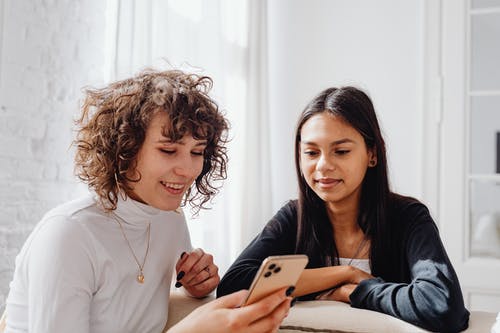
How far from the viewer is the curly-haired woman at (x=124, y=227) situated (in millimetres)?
1045

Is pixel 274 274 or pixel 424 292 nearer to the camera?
pixel 274 274

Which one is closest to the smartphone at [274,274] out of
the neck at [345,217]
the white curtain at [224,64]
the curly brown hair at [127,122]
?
the curly brown hair at [127,122]

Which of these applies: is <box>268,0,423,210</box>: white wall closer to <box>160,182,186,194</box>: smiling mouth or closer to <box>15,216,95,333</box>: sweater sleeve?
<box>160,182,186,194</box>: smiling mouth

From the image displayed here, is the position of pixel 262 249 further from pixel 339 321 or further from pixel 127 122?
pixel 127 122

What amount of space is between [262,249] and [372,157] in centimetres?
40

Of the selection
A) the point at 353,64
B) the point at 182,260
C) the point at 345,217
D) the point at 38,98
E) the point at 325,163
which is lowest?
the point at 182,260

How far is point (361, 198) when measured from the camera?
1.70m

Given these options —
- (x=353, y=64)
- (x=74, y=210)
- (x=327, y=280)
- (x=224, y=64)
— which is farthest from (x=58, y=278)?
(x=353, y=64)

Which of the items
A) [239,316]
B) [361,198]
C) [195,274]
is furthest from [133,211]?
[361,198]

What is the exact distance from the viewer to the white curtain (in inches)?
79.6

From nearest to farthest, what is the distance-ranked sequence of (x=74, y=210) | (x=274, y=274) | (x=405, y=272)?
(x=274, y=274) < (x=74, y=210) < (x=405, y=272)

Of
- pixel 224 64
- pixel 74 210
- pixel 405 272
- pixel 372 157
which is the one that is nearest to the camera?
pixel 74 210

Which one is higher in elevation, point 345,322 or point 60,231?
point 60,231

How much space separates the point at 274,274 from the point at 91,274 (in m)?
0.39
